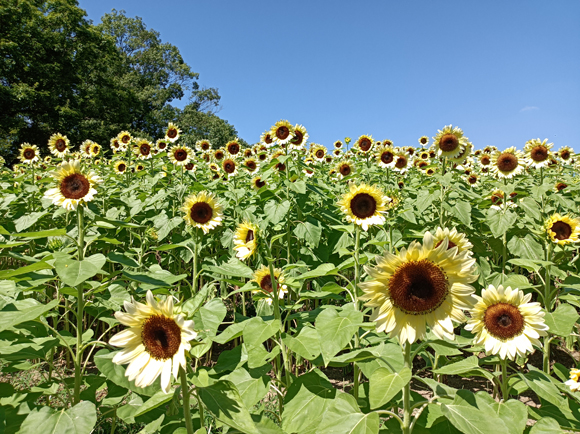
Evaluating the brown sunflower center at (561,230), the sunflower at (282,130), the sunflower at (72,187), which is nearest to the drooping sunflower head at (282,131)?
the sunflower at (282,130)

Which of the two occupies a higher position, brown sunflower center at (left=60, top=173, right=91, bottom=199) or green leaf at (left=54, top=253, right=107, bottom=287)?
brown sunflower center at (left=60, top=173, right=91, bottom=199)

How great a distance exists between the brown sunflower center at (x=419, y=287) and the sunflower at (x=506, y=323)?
0.74 metres

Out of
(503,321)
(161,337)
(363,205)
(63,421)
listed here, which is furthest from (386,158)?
(63,421)

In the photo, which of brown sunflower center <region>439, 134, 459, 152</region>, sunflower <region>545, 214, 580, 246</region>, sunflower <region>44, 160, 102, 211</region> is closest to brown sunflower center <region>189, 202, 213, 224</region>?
sunflower <region>44, 160, 102, 211</region>

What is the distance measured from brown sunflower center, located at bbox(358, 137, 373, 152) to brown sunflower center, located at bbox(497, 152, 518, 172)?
2.60 m

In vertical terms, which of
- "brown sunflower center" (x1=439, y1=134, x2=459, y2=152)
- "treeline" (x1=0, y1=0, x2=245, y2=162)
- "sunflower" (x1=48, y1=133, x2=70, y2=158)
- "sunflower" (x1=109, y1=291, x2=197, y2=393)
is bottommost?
"sunflower" (x1=109, y1=291, x2=197, y2=393)

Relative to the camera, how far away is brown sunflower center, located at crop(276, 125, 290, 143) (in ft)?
17.4

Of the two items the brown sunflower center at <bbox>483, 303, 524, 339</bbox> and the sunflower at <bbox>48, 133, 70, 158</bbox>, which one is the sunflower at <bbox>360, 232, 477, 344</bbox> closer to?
the brown sunflower center at <bbox>483, 303, 524, 339</bbox>

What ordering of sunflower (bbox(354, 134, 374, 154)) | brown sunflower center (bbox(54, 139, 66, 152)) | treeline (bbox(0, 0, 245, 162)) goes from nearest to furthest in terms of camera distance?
1. sunflower (bbox(354, 134, 374, 154))
2. brown sunflower center (bbox(54, 139, 66, 152))
3. treeline (bbox(0, 0, 245, 162))

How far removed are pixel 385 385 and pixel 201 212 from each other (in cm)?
220

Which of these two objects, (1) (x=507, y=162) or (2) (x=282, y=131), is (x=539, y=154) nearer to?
(1) (x=507, y=162)

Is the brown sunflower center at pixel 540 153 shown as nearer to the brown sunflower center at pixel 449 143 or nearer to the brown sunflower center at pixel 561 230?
the brown sunflower center at pixel 449 143

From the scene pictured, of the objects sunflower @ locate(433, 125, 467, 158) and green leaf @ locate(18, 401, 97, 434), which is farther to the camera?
sunflower @ locate(433, 125, 467, 158)

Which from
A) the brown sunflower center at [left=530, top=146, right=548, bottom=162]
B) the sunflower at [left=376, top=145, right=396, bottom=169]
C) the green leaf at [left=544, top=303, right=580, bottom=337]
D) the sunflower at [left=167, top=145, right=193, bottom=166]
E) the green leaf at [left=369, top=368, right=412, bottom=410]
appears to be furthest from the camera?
the sunflower at [left=376, top=145, right=396, bottom=169]
